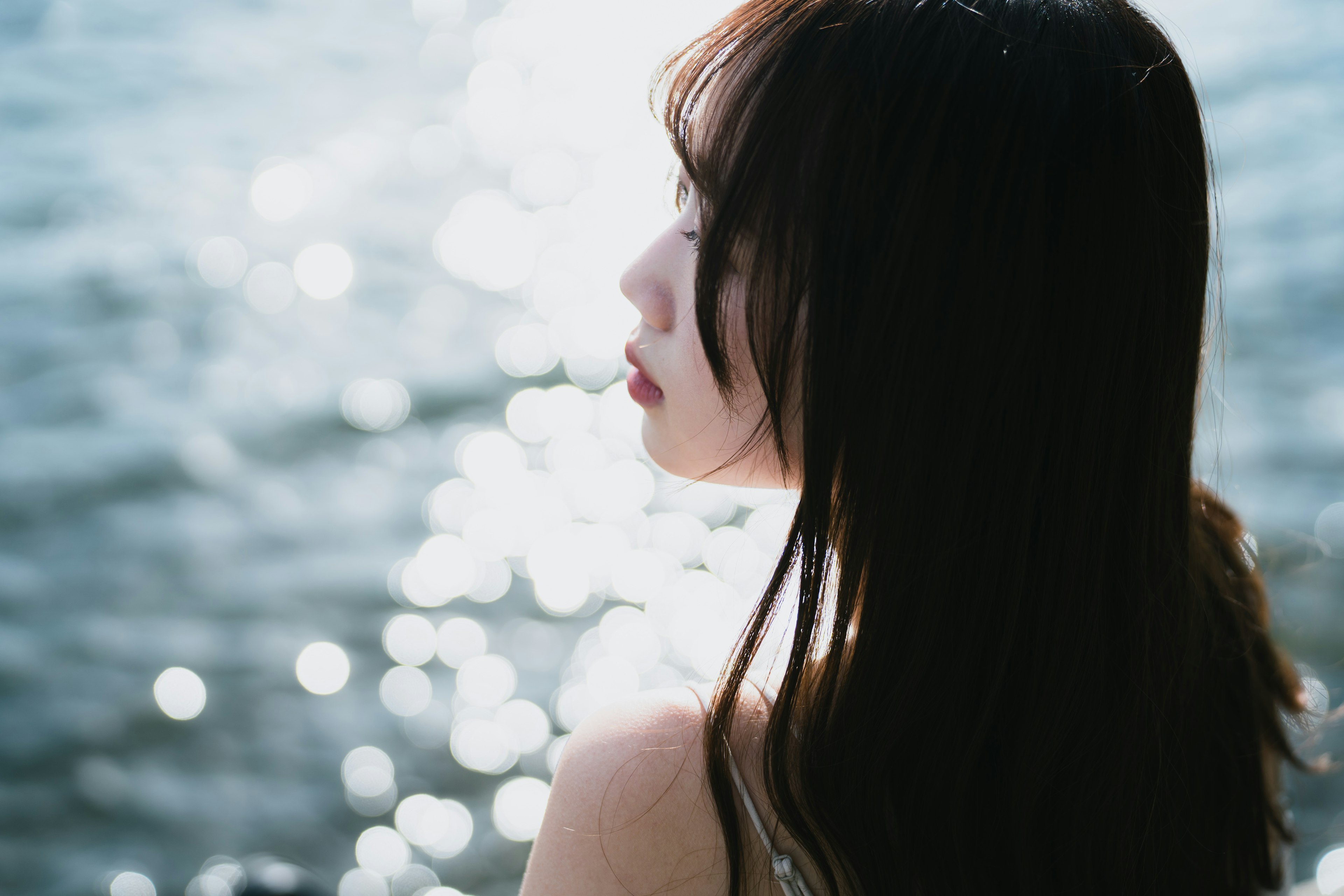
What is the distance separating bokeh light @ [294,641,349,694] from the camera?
3.90 meters

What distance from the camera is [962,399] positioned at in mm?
1078

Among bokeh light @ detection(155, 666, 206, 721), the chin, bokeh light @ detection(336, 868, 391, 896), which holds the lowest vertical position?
bokeh light @ detection(336, 868, 391, 896)

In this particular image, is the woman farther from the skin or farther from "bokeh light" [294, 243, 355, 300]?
"bokeh light" [294, 243, 355, 300]

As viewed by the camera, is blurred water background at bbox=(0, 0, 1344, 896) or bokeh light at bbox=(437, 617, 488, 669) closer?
blurred water background at bbox=(0, 0, 1344, 896)

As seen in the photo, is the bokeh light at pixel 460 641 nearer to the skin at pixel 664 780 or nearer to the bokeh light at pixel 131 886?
the bokeh light at pixel 131 886

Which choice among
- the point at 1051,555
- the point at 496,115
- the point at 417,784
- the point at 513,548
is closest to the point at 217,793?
the point at 417,784

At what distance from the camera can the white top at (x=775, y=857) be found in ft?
3.66

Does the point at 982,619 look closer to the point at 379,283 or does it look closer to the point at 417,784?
the point at 417,784

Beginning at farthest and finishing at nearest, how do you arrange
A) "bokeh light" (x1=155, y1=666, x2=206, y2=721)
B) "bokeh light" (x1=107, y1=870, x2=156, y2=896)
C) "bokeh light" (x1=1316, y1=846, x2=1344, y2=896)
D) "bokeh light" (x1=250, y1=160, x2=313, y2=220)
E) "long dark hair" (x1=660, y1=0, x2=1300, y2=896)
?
"bokeh light" (x1=250, y1=160, x2=313, y2=220) → "bokeh light" (x1=155, y1=666, x2=206, y2=721) → "bokeh light" (x1=107, y1=870, x2=156, y2=896) → "bokeh light" (x1=1316, y1=846, x2=1344, y2=896) → "long dark hair" (x1=660, y1=0, x2=1300, y2=896)

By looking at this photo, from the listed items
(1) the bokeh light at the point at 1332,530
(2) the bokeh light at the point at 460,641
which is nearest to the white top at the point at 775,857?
(2) the bokeh light at the point at 460,641

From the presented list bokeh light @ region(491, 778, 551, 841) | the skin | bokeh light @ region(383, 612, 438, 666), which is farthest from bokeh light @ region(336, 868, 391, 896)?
the skin

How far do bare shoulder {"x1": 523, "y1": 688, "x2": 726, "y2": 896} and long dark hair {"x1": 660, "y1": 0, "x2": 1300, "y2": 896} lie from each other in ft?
0.12

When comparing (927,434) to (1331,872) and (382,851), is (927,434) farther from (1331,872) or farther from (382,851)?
(382,851)

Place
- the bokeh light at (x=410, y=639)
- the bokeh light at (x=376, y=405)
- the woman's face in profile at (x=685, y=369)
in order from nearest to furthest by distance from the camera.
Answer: the woman's face in profile at (x=685, y=369) → the bokeh light at (x=410, y=639) → the bokeh light at (x=376, y=405)
